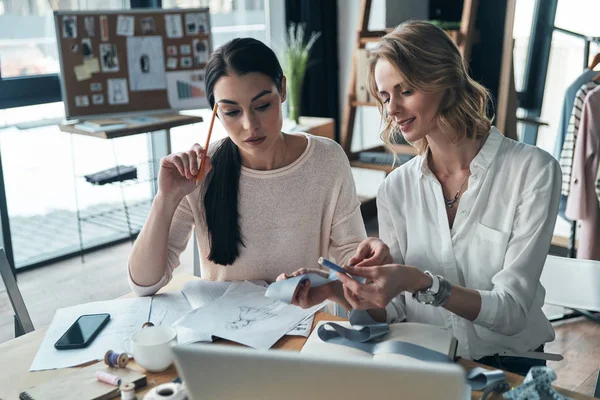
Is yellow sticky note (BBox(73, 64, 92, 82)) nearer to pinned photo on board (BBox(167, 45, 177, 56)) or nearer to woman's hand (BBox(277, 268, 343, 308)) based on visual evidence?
pinned photo on board (BBox(167, 45, 177, 56))

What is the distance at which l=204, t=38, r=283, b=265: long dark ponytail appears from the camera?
1.59 meters

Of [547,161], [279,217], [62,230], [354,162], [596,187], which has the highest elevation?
[547,161]

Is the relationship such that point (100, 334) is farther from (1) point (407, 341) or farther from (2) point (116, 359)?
(1) point (407, 341)

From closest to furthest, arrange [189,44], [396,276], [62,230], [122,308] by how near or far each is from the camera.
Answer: [396,276] → [122,308] → [189,44] → [62,230]

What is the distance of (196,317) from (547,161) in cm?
83

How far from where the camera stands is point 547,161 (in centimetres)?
145

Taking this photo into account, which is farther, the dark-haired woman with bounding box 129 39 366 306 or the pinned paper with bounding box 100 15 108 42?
the pinned paper with bounding box 100 15 108 42

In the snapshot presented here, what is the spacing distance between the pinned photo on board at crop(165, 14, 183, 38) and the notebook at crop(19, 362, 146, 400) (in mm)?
2790

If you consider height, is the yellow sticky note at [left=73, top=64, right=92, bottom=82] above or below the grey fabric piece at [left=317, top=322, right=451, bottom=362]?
above

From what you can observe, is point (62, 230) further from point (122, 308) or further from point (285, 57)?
point (122, 308)

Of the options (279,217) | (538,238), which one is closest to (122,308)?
(279,217)

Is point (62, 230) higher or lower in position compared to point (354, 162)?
lower

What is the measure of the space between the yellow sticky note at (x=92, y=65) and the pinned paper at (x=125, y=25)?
20cm

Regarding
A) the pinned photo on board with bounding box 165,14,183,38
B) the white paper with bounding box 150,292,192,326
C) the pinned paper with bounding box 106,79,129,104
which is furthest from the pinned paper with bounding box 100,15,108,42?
the white paper with bounding box 150,292,192,326
